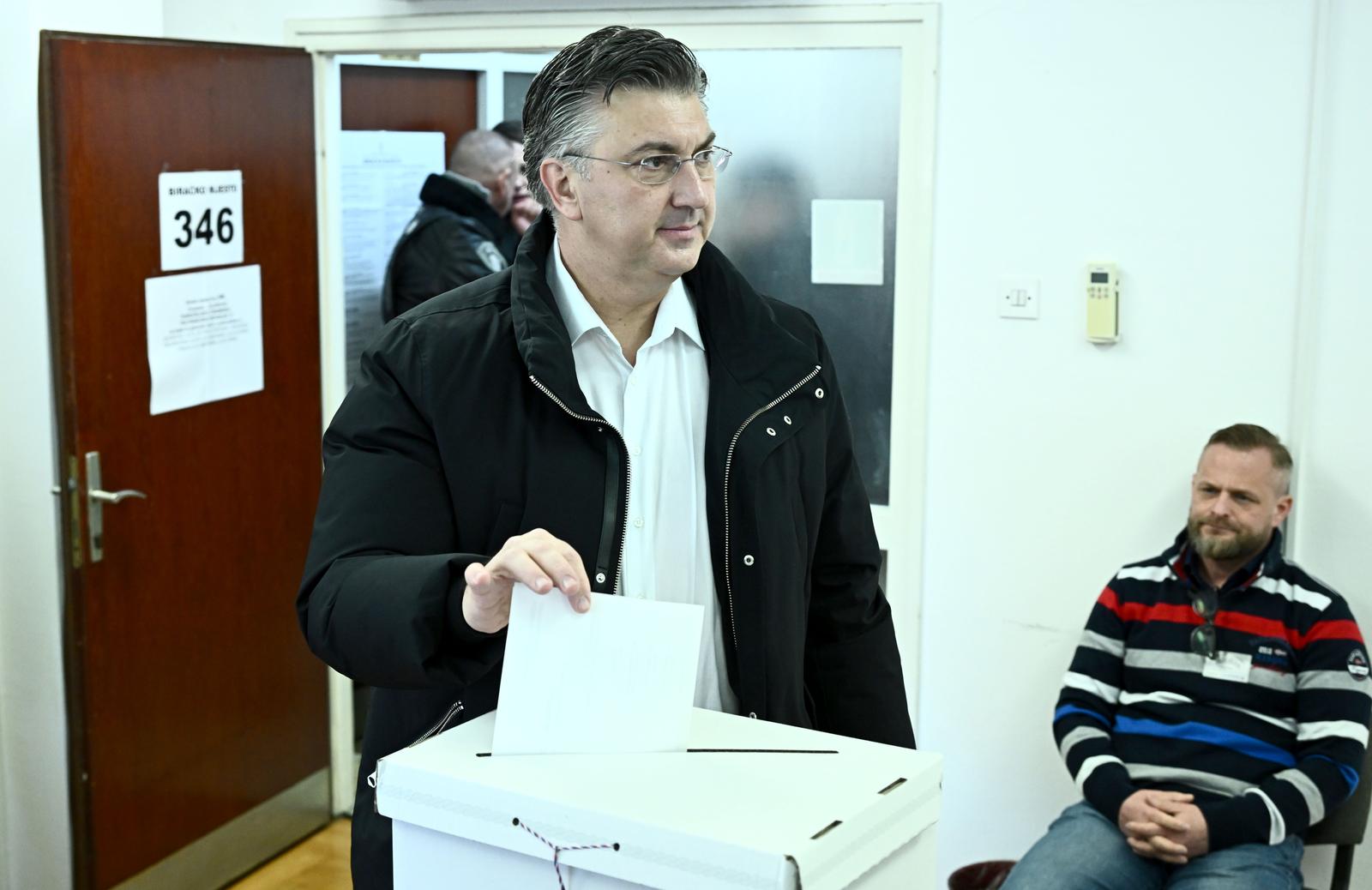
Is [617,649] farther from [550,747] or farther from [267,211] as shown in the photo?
[267,211]

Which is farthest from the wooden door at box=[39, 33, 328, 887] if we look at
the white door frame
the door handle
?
the white door frame

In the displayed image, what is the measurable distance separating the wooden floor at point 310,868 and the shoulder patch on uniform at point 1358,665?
2.23 metres

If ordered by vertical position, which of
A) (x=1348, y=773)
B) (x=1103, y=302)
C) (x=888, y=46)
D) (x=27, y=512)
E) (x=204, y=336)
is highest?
(x=888, y=46)

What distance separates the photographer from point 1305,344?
259 cm

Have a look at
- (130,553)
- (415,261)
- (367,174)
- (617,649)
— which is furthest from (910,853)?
(367,174)

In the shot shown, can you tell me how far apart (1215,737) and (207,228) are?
228 centimetres

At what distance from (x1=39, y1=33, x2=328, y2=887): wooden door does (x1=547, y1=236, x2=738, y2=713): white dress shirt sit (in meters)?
1.67

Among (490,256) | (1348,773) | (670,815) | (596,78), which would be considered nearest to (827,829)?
(670,815)

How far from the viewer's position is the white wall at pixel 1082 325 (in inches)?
101

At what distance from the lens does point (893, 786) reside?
1070 millimetres

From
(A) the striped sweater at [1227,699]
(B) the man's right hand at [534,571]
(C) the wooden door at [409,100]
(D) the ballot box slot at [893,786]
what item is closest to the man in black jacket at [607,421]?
(B) the man's right hand at [534,571]

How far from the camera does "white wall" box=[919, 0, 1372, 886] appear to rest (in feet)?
8.43

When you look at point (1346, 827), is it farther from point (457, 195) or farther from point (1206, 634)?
point (457, 195)

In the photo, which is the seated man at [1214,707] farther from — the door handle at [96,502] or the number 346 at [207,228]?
the number 346 at [207,228]
